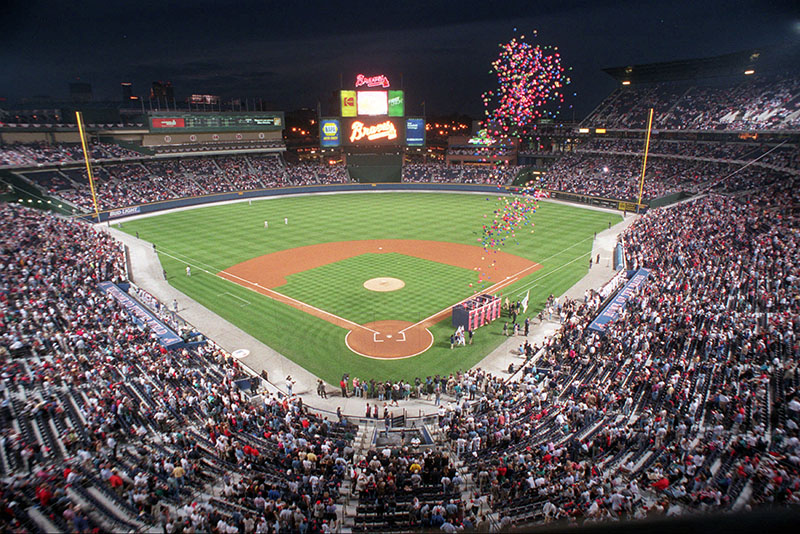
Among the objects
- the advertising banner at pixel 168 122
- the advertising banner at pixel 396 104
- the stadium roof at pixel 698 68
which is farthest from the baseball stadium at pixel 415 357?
the advertising banner at pixel 396 104

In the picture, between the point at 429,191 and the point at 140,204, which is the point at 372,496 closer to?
the point at 140,204

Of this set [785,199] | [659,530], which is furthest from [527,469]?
[785,199]

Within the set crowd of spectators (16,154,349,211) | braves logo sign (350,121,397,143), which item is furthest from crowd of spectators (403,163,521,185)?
crowd of spectators (16,154,349,211)

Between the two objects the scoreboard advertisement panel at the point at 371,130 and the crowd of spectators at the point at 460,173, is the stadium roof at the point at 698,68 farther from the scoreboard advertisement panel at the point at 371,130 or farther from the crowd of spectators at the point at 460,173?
the scoreboard advertisement panel at the point at 371,130

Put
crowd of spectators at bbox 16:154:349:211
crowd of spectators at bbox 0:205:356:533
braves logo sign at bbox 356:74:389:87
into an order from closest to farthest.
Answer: crowd of spectators at bbox 0:205:356:533, crowd of spectators at bbox 16:154:349:211, braves logo sign at bbox 356:74:389:87

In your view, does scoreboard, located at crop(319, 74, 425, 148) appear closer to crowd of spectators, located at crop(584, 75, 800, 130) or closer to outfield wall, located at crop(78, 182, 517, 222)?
outfield wall, located at crop(78, 182, 517, 222)

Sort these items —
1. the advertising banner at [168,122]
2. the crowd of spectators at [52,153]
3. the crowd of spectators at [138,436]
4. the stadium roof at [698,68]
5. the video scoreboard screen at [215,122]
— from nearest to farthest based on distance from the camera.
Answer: the crowd of spectators at [138,436], the crowd of spectators at [52,153], the stadium roof at [698,68], the advertising banner at [168,122], the video scoreboard screen at [215,122]
